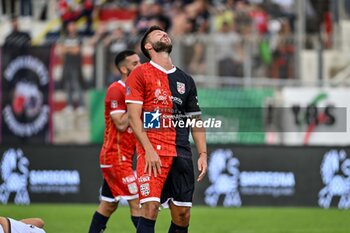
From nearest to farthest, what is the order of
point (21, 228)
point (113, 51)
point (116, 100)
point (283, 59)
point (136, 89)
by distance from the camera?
point (21, 228), point (136, 89), point (116, 100), point (113, 51), point (283, 59)

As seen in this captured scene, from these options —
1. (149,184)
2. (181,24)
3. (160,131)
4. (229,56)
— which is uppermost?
(181,24)

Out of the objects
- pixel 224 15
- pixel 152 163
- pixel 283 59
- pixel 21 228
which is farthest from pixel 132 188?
pixel 224 15

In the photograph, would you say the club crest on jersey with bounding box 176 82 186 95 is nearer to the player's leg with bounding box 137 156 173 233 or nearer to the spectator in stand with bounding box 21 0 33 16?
the player's leg with bounding box 137 156 173 233

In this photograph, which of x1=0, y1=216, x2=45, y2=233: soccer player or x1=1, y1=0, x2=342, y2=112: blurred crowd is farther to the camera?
x1=1, y1=0, x2=342, y2=112: blurred crowd

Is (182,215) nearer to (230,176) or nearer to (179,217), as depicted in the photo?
(179,217)

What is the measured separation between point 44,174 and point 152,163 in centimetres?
1175

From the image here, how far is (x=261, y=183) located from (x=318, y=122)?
174 cm

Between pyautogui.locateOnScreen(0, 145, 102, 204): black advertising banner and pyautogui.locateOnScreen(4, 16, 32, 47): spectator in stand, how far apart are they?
2.65 metres

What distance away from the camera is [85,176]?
21797 millimetres

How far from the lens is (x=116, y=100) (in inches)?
517

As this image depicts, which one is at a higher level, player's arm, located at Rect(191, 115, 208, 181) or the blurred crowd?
the blurred crowd

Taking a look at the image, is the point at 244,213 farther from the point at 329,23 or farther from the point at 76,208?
the point at 329,23

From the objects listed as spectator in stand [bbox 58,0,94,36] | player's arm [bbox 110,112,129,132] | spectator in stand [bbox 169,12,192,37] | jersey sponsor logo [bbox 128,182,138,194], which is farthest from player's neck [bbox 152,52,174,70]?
spectator in stand [bbox 58,0,94,36]

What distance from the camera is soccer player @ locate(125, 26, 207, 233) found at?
10.6 meters
